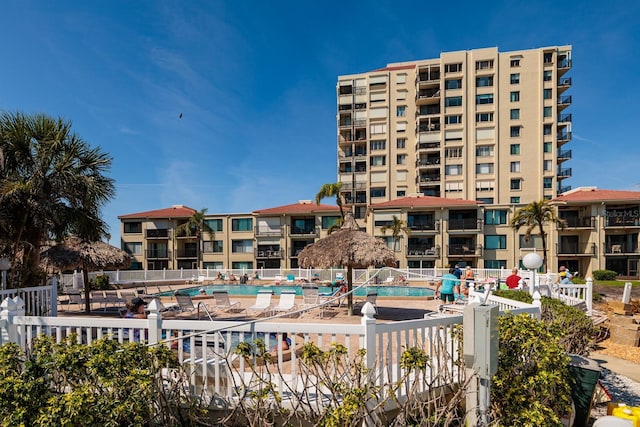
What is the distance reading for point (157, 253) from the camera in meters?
39.6

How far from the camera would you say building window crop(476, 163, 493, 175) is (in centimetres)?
4281

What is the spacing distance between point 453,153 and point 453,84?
9197 millimetres

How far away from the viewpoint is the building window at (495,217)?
1375 inches

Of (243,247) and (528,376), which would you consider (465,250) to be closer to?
(243,247)

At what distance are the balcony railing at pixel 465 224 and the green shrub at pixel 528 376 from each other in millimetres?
31647

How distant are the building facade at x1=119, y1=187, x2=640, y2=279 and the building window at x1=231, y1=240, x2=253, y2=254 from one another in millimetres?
117

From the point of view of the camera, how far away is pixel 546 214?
2714 cm

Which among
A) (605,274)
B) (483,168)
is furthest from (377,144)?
(605,274)

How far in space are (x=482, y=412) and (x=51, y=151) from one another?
10069 millimetres

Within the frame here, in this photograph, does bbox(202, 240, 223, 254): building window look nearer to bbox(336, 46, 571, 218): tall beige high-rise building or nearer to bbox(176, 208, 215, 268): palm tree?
bbox(176, 208, 215, 268): palm tree

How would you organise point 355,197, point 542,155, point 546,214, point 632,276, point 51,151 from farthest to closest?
point 355,197 → point 542,155 → point 632,276 → point 546,214 → point 51,151

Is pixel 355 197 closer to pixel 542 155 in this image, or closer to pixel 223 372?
pixel 542 155

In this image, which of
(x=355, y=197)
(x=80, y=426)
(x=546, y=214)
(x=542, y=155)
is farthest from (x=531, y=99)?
(x=80, y=426)

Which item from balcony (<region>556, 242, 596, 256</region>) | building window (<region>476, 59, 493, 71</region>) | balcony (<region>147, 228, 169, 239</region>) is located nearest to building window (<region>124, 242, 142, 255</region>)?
balcony (<region>147, 228, 169, 239</region>)
